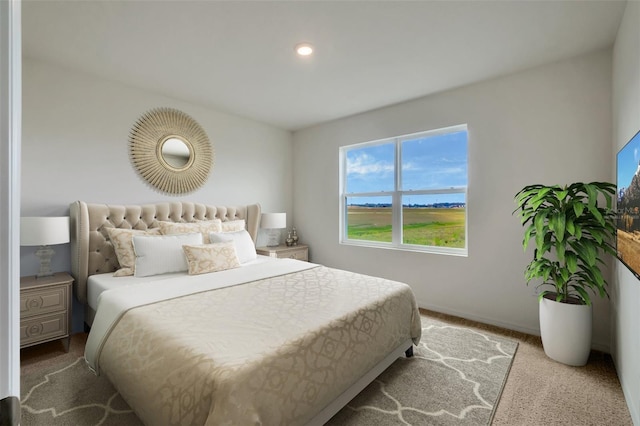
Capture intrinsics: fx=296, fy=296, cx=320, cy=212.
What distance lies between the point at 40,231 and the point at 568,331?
4080 millimetres

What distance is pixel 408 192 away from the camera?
374 cm

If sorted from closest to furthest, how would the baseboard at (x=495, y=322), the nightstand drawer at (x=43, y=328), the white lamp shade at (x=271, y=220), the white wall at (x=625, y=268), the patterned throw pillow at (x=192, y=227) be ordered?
the white wall at (x=625, y=268)
the nightstand drawer at (x=43, y=328)
the baseboard at (x=495, y=322)
the patterned throw pillow at (x=192, y=227)
the white lamp shade at (x=271, y=220)

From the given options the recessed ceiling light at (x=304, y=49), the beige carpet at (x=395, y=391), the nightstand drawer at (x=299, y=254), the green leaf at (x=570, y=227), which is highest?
the recessed ceiling light at (x=304, y=49)

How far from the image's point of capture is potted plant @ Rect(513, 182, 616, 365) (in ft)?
6.97

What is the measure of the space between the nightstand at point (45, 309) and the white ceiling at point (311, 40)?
1884 millimetres

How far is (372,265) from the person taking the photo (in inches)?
156

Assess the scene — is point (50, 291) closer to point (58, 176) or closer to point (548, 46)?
point (58, 176)

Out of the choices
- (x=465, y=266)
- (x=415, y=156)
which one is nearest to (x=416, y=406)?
(x=465, y=266)

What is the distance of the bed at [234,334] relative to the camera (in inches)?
49.9

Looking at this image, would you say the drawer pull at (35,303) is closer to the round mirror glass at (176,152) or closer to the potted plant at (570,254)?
the round mirror glass at (176,152)

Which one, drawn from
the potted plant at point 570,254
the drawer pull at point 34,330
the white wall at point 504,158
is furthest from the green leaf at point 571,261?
the drawer pull at point 34,330

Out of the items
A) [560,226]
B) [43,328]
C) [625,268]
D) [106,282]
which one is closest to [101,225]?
[106,282]

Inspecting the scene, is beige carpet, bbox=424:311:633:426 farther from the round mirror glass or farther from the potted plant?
the round mirror glass

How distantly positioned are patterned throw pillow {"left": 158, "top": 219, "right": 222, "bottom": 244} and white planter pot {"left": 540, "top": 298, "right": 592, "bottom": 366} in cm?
317
